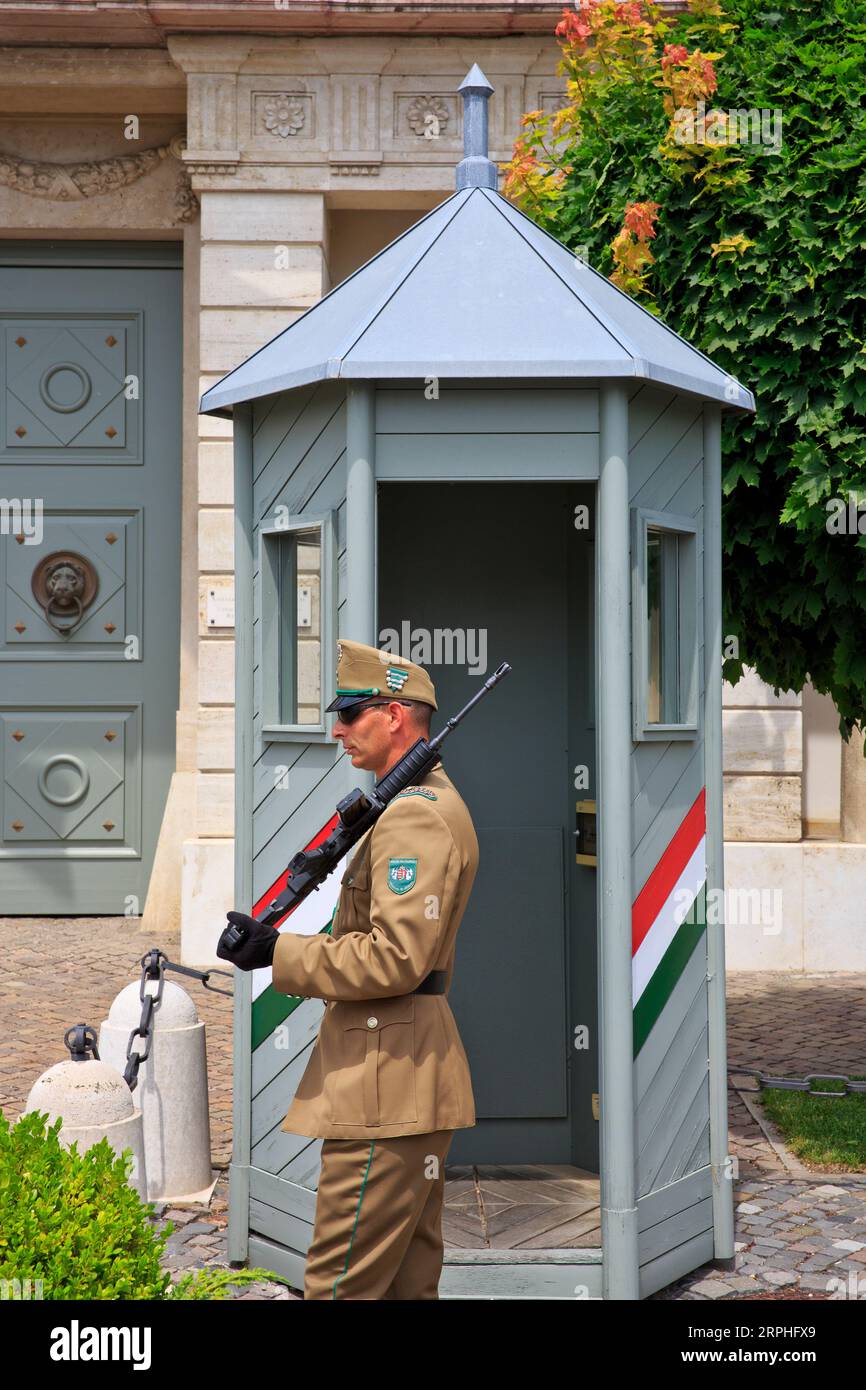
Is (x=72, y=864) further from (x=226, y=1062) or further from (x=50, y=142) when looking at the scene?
(x=50, y=142)

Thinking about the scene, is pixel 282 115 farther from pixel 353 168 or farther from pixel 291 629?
pixel 291 629

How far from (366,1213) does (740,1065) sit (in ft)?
15.1

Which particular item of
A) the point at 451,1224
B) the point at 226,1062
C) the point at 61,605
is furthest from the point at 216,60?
the point at 451,1224

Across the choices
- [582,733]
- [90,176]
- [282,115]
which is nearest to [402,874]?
[582,733]

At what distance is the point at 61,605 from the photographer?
36.6 feet

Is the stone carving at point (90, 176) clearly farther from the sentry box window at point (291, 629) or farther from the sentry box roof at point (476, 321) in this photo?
the sentry box window at point (291, 629)

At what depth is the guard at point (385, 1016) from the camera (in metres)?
3.17

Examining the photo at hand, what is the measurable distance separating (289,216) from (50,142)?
6.79 feet

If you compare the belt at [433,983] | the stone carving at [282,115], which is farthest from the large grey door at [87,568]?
the belt at [433,983]

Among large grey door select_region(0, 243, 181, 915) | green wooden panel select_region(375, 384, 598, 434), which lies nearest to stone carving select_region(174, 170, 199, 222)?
large grey door select_region(0, 243, 181, 915)

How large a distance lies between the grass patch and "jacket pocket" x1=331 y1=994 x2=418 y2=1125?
3.18 meters

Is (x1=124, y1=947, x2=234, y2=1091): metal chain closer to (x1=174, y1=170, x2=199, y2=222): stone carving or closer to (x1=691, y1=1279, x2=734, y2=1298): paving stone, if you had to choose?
(x1=691, y1=1279, x2=734, y2=1298): paving stone

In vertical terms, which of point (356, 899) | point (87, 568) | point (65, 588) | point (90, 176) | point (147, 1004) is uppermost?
point (90, 176)

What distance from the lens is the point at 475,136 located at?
16.2 feet
